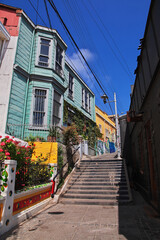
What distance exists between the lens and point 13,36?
411 inches

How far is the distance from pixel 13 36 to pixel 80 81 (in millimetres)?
8747

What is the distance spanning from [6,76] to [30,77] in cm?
165

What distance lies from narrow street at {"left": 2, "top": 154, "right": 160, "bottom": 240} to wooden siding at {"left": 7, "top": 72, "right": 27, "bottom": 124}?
5494 mm

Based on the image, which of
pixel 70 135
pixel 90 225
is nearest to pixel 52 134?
pixel 70 135

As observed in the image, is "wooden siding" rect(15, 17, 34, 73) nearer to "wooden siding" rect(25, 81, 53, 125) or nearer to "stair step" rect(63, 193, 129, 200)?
"wooden siding" rect(25, 81, 53, 125)

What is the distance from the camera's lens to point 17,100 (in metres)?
9.76

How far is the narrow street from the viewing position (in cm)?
363

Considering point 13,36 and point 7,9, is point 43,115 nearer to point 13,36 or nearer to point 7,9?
point 13,36

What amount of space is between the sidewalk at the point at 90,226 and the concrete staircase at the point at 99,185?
1.41 m

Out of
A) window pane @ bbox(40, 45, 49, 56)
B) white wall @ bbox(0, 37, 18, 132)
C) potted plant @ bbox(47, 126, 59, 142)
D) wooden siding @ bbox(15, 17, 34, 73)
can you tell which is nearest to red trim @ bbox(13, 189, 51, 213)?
potted plant @ bbox(47, 126, 59, 142)

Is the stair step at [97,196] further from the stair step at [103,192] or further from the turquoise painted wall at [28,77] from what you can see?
the turquoise painted wall at [28,77]

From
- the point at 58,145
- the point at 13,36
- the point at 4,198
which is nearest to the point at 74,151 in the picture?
the point at 58,145

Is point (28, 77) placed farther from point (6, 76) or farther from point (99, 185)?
point (99, 185)

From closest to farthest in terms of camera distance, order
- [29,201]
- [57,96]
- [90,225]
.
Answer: [90,225] → [29,201] → [57,96]
